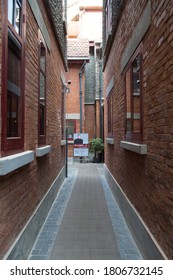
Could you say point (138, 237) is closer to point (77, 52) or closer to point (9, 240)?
point (9, 240)

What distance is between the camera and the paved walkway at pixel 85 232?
3.78 meters

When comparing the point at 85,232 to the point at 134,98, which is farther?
the point at 85,232

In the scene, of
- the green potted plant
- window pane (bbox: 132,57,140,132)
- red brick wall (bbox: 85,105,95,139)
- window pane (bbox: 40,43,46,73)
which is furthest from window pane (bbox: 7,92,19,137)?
red brick wall (bbox: 85,105,95,139)

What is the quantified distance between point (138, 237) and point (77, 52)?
16.2m

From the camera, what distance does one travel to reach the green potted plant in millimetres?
16116

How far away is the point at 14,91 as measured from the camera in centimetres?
318

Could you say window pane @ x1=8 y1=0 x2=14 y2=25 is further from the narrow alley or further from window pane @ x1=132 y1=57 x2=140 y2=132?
window pane @ x1=132 y1=57 x2=140 y2=132

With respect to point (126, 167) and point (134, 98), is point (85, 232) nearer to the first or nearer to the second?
point (126, 167)

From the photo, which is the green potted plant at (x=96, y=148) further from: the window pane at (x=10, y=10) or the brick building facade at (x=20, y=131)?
the window pane at (x=10, y=10)

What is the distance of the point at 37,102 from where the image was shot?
4.54m

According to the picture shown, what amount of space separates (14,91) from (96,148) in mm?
13161

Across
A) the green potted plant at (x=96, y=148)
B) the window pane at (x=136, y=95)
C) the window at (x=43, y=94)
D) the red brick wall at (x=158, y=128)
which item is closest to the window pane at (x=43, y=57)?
the window at (x=43, y=94)

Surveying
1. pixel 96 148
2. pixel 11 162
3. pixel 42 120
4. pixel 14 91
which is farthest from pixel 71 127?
pixel 11 162

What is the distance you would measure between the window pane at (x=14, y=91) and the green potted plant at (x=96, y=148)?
1278 centimetres
